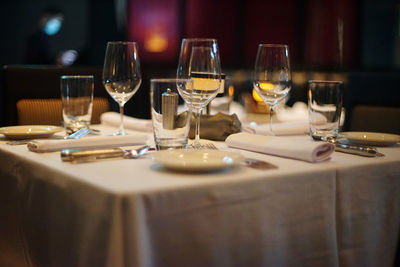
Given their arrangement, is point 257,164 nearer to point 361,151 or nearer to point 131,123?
point 361,151

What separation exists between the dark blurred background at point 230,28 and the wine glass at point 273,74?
434 centimetres

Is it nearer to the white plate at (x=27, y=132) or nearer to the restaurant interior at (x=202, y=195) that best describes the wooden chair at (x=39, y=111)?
the restaurant interior at (x=202, y=195)

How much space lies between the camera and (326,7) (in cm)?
609

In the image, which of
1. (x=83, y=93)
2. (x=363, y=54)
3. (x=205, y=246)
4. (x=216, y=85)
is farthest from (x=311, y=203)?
(x=363, y=54)

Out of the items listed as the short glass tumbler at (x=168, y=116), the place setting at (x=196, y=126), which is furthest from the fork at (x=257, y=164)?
the short glass tumbler at (x=168, y=116)

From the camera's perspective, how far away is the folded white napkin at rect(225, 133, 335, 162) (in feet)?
3.45

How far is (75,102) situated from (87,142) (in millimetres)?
327

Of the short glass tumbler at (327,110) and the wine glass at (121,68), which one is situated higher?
the wine glass at (121,68)

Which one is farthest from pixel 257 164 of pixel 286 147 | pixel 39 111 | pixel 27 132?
pixel 39 111

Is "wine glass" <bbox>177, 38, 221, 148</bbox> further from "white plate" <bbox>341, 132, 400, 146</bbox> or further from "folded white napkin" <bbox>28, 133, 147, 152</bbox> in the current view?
"white plate" <bbox>341, 132, 400, 146</bbox>

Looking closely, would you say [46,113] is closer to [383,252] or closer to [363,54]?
[383,252]

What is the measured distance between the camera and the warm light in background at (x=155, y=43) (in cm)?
668

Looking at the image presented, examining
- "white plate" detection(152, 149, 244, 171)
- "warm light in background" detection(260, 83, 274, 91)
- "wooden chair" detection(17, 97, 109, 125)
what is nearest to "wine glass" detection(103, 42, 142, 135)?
"warm light in background" detection(260, 83, 274, 91)

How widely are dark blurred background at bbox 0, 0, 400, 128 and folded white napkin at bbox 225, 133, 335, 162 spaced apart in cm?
448
